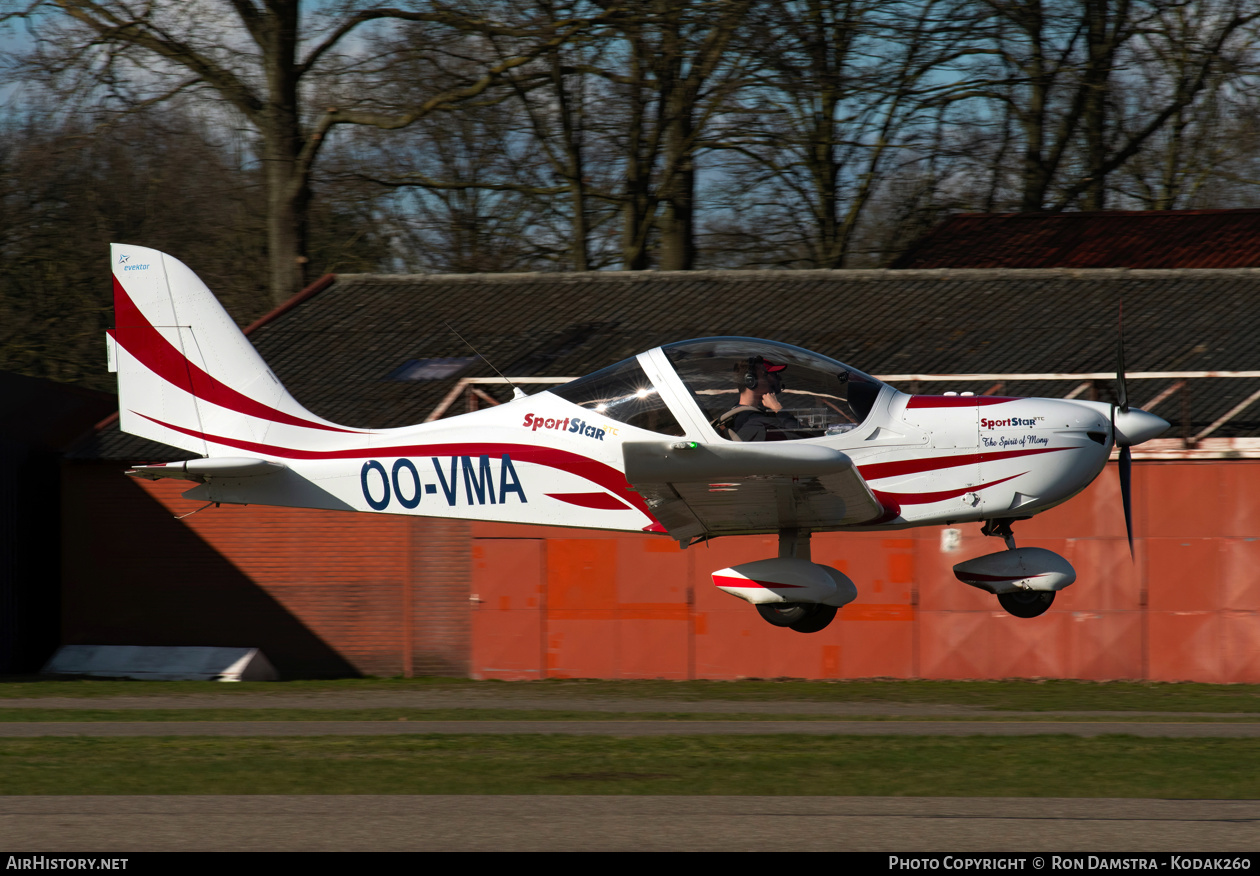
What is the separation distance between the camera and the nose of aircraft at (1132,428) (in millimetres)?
10508

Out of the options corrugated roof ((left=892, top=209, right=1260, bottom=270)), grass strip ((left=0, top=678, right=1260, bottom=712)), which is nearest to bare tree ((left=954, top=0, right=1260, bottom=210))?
corrugated roof ((left=892, top=209, right=1260, bottom=270))

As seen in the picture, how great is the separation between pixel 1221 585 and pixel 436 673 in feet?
38.6

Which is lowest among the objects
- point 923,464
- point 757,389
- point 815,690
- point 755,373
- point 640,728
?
point 815,690

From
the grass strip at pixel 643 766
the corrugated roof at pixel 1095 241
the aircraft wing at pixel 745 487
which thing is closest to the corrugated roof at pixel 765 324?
the corrugated roof at pixel 1095 241

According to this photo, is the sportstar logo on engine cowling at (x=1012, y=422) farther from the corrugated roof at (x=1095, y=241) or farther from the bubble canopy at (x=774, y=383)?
the corrugated roof at (x=1095, y=241)

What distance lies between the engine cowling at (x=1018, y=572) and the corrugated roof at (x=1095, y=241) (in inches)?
708

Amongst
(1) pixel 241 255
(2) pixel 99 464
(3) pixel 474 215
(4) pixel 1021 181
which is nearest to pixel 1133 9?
(4) pixel 1021 181

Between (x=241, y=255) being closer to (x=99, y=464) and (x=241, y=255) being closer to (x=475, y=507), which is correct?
(x=99, y=464)

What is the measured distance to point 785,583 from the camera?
1032cm

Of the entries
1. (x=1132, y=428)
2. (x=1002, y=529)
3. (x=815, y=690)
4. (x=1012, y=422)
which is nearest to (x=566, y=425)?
(x=1012, y=422)

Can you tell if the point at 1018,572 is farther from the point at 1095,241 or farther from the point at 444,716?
the point at 1095,241

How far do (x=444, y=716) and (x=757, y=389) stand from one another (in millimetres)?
8663

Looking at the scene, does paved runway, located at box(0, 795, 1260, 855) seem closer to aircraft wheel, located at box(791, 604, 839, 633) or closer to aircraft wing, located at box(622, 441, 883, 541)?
aircraft wheel, located at box(791, 604, 839, 633)

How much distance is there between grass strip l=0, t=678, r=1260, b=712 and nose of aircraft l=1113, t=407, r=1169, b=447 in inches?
304
